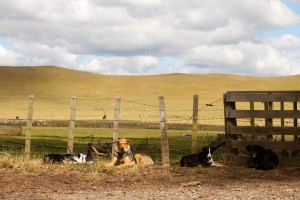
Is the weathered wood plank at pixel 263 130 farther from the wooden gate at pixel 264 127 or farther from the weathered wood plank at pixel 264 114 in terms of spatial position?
the weathered wood plank at pixel 264 114

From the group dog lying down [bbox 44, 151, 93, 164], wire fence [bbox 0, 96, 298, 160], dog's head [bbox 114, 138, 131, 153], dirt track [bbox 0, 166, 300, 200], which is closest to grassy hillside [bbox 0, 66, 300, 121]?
wire fence [bbox 0, 96, 298, 160]

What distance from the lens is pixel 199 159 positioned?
15.8m

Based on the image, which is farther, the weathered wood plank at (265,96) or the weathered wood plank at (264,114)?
the weathered wood plank at (265,96)

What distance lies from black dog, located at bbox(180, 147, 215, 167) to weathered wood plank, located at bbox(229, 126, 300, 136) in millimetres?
1112

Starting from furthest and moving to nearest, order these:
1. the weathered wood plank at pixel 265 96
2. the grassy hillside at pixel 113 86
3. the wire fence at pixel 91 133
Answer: the grassy hillside at pixel 113 86 < the wire fence at pixel 91 133 < the weathered wood plank at pixel 265 96

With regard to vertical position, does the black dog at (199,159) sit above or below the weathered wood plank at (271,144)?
below

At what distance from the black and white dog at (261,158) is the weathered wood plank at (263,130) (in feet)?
1.99

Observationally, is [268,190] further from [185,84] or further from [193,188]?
[185,84]

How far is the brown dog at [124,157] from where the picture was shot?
601 inches

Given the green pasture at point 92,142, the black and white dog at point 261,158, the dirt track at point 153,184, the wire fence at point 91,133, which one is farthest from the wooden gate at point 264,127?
the green pasture at point 92,142

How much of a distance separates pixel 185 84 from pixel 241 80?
10848 mm

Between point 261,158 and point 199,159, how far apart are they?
172 cm

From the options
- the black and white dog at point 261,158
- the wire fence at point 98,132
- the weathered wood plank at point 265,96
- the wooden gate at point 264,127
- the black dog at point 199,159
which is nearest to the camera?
the black and white dog at point 261,158

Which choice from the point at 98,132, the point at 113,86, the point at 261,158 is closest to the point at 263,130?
the point at 261,158
